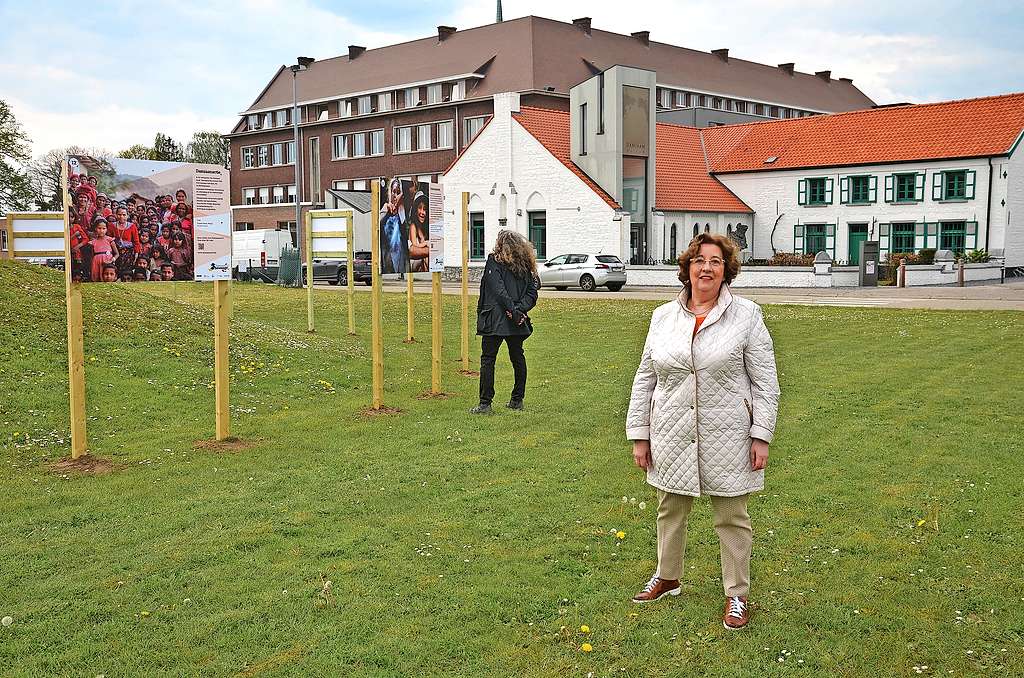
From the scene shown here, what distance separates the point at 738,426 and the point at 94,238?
6.51 meters

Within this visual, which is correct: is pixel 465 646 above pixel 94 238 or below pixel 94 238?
below


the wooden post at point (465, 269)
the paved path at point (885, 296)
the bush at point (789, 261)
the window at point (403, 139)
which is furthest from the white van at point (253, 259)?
the wooden post at point (465, 269)

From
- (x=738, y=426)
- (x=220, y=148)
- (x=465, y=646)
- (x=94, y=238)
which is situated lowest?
(x=465, y=646)

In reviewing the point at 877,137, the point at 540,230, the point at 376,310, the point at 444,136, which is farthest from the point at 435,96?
the point at 376,310

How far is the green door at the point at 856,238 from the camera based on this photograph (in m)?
50.2

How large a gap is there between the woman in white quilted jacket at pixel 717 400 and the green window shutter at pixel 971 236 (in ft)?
153

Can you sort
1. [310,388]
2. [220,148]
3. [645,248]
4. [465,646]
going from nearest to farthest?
1. [465,646]
2. [310,388]
3. [645,248]
4. [220,148]

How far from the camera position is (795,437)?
32.4 feet

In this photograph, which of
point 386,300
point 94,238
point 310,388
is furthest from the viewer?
point 386,300

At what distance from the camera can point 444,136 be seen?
68812 millimetres

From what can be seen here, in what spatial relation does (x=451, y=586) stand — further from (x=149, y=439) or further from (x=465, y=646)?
(x=149, y=439)

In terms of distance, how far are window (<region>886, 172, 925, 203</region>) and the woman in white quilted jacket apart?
47440 mm

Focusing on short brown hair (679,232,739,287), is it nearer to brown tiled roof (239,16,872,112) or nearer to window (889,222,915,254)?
window (889,222,915,254)

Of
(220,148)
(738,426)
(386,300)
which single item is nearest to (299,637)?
(738,426)
